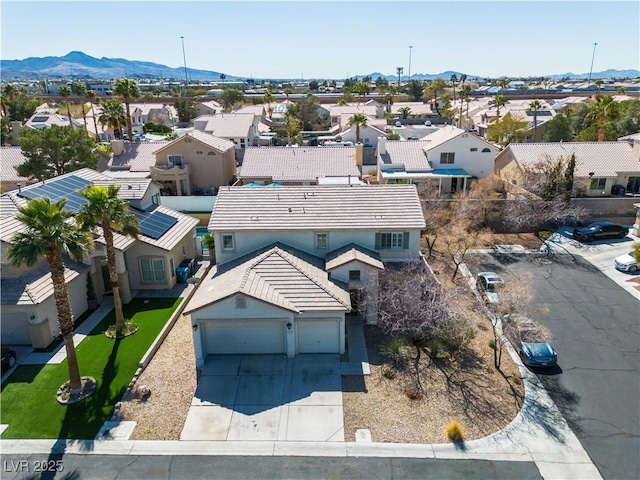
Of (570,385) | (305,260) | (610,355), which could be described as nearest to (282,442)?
(305,260)

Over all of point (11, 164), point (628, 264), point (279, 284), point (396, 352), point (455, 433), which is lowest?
point (455, 433)

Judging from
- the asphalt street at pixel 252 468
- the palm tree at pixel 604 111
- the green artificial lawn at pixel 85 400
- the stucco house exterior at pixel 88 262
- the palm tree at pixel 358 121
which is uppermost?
the palm tree at pixel 604 111

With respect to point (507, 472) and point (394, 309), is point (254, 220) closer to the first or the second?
point (394, 309)

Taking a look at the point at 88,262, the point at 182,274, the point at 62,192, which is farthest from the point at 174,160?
the point at 88,262

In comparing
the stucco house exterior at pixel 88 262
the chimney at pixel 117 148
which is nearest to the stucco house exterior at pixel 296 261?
the stucco house exterior at pixel 88 262

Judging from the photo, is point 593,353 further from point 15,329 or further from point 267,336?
point 15,329

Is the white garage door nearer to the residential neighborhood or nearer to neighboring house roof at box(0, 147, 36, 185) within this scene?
the residential neighborhood

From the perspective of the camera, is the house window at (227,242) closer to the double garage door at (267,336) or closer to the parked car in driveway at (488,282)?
the double garage door at (267,336)
